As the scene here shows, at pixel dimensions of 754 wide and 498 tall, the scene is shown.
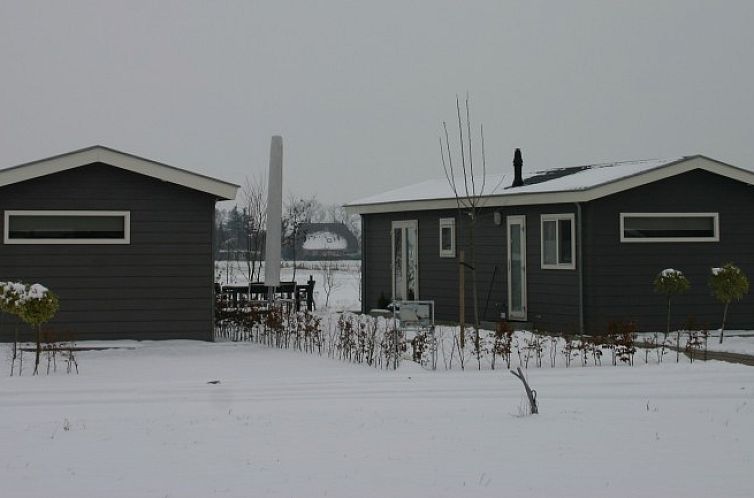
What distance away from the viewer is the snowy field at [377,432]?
22.3ft

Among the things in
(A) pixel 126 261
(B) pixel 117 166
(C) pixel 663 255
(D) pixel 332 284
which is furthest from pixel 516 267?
(D) pixel 332 284

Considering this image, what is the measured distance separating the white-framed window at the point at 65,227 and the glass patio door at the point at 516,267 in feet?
22.0

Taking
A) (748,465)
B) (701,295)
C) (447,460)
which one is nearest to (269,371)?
(447,460)

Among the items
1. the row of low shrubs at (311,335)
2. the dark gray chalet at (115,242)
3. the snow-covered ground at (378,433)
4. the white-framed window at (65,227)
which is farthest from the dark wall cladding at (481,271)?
the white-framed window at (65,227)

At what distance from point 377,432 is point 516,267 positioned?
388 inches

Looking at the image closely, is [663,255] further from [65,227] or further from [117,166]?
[65,227]

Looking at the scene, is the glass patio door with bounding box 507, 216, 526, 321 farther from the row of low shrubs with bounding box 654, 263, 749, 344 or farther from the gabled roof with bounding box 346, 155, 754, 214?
the row of low shrubs with bounding box 654, 263, 749, 344

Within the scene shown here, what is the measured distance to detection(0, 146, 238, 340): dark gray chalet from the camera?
1483 centimetres

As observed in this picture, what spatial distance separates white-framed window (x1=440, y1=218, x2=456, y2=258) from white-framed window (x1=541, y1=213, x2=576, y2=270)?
268 cm

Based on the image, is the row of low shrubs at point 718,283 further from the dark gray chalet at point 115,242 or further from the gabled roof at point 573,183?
the dark gray chalet at point 115,242

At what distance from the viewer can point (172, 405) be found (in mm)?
10047

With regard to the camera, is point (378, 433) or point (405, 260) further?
point (405, 260)

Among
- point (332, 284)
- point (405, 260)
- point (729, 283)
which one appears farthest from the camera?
point (332, 284)

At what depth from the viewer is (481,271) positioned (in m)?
18.9
